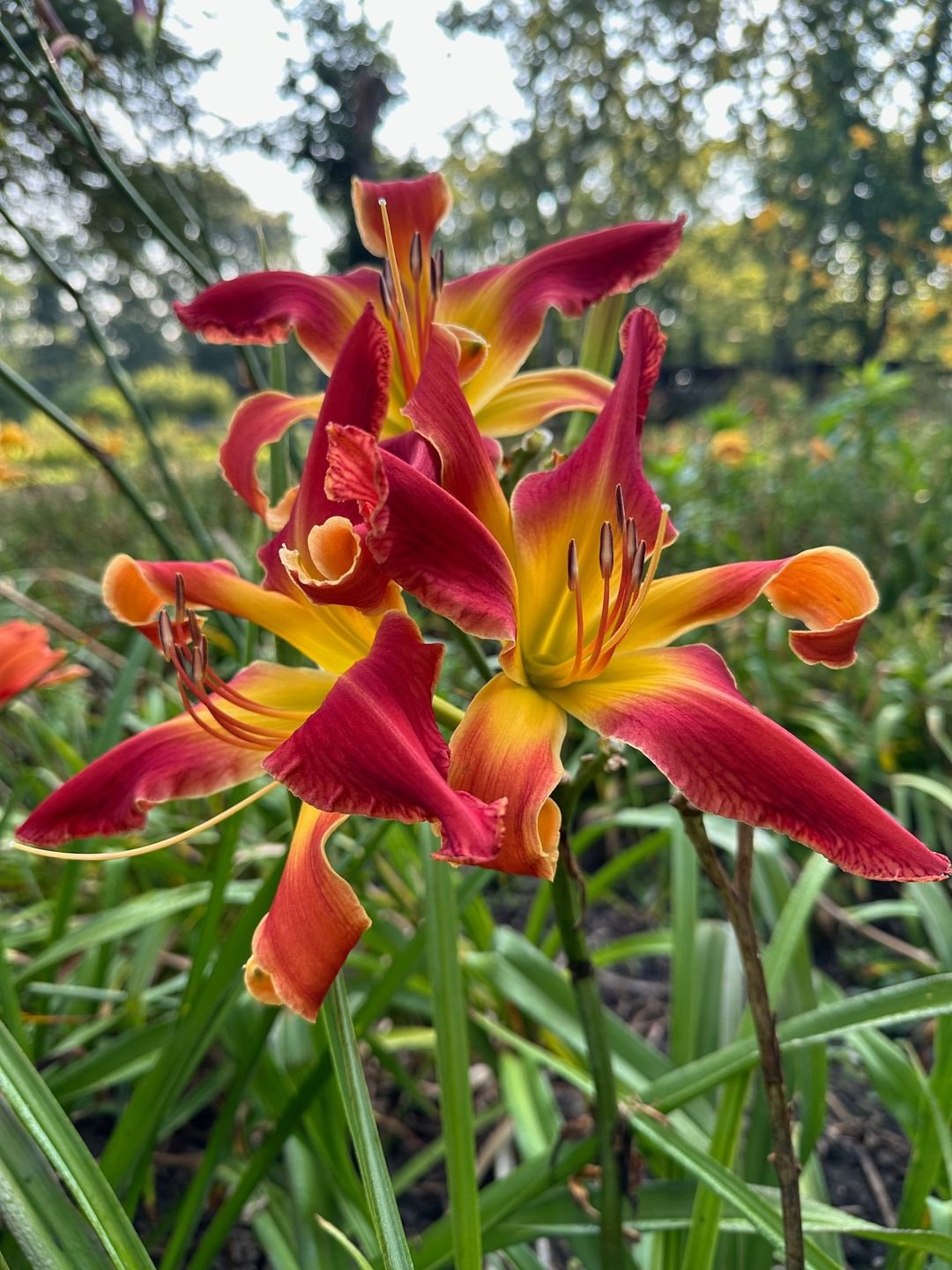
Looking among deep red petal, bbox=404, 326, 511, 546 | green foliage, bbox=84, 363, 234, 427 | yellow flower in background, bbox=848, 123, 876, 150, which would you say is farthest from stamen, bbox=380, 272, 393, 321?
green foliage, bbox=84, 363, 234, 427

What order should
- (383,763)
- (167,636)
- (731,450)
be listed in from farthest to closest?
(731,450), (167,636), (383,763)

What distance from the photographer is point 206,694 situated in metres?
0.52

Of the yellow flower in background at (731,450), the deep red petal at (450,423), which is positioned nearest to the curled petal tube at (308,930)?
the deep red petal at (450,423)

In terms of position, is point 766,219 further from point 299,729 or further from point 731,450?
point 299,729

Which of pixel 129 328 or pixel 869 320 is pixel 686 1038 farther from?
pixel 129 328

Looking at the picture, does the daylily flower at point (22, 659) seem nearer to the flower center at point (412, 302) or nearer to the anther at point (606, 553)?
the flower center at point (412, 302)

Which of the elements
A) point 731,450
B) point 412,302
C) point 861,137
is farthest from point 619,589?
point 861,137

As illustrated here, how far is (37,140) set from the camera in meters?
1.30

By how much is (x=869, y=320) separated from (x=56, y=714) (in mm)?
8618

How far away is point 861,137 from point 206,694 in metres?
6.86

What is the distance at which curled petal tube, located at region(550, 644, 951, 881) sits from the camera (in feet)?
1.28

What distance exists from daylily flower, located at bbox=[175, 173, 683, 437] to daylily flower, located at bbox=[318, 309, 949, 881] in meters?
0.13

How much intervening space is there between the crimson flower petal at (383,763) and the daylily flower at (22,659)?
70 centimetres

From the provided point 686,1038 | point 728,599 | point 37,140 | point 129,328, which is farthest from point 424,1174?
point 129,328
